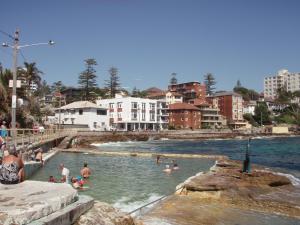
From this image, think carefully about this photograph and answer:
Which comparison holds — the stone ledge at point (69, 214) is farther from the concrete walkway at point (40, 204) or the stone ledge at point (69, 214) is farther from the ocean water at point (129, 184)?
the ocean water at point (129, 184)

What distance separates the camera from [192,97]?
498 ft

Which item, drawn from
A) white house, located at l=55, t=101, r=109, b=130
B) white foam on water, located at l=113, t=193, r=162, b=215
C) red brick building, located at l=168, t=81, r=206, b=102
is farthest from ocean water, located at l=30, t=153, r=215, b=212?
red brick building, located at l=168, t=81, r=206, b=102

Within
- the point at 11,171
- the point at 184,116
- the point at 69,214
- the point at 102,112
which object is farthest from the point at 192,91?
the point at 69,214

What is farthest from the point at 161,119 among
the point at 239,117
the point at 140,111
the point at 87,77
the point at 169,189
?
the point at 169,189

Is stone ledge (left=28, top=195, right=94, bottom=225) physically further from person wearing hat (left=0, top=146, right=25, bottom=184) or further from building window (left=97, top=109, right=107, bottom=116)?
building window (left=97, top=109, right=107, bottom=116)

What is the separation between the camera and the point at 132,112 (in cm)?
11044

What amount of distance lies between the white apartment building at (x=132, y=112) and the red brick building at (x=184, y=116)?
9618 millimetres

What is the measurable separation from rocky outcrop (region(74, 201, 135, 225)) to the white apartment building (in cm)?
10259

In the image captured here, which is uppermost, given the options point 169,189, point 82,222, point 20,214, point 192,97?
point 192,97

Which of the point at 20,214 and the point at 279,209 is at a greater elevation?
the point at 20,214

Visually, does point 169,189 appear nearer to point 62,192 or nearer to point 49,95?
point 62,192

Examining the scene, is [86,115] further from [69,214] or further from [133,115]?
[69,214]

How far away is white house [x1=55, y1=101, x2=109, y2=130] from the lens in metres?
93.8

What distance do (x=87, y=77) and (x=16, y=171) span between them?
366 feet
